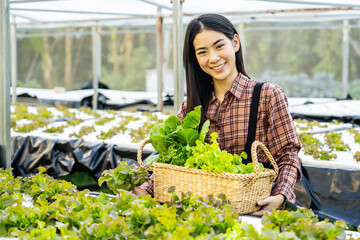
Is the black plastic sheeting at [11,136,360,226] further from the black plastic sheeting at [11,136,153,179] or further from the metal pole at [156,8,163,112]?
the metal pole at [156,8,163,112]

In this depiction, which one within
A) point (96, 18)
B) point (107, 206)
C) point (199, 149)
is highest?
point (96, 18)

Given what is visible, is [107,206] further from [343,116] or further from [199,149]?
[343,116]

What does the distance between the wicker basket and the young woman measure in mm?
172

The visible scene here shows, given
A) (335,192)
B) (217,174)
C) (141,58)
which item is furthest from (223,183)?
(141,58)

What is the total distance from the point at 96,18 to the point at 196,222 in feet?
24.6

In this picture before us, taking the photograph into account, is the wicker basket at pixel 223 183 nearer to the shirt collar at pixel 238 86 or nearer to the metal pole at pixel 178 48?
the shirt collar at pixel 238 86

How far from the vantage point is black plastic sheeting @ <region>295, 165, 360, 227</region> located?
354 cm

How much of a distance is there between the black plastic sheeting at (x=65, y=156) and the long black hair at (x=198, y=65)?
6.90ft

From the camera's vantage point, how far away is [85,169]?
4.50m

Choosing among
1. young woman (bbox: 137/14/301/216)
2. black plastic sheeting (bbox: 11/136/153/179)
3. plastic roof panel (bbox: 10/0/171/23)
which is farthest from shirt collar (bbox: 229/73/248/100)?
plastic roof panel (bbox: 10/0/171/23)

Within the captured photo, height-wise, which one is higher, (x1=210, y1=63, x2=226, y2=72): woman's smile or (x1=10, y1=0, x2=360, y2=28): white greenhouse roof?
(x1=10, y1=0, x2=360, y2=28): white greenhouse roof

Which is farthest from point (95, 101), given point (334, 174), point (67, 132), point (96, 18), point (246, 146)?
point (246, 146)

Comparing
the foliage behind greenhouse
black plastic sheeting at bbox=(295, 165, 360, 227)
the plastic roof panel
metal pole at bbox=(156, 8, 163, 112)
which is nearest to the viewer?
black plastic sheeting at bbox=(295, 165, 360, 227)

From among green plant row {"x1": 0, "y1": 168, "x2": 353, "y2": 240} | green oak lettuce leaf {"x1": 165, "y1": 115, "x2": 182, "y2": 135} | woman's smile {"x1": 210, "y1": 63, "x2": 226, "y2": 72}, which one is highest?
woman's smile {"x1": 210, "y1": 63, "x2": 226, "y2": 72}
